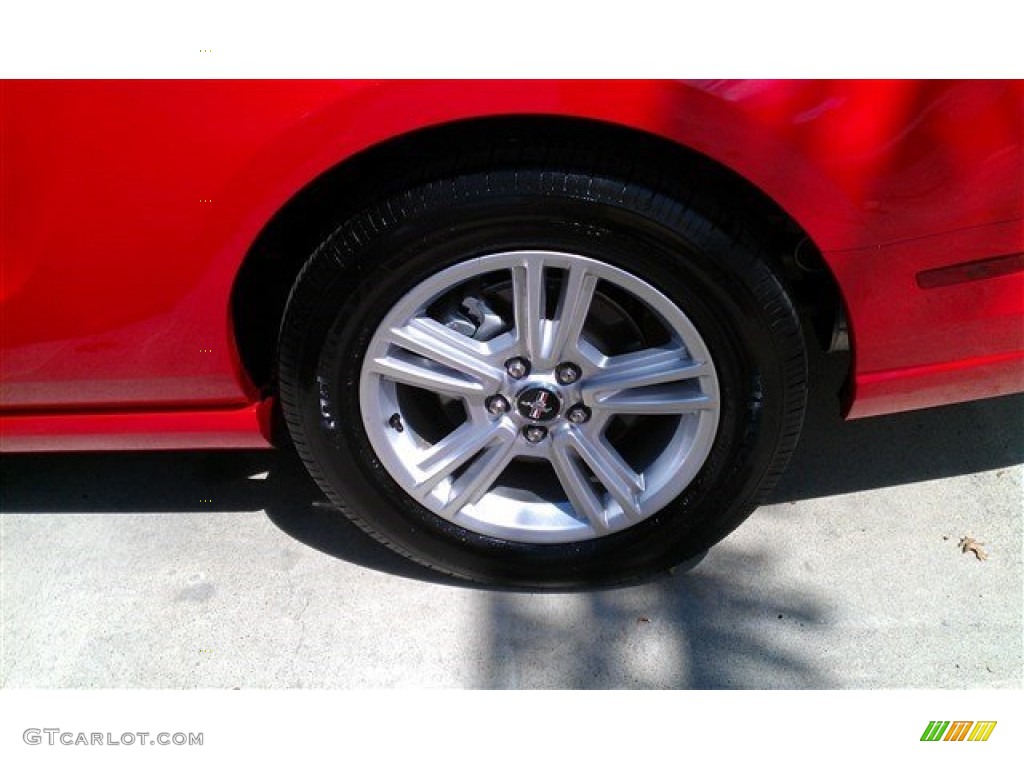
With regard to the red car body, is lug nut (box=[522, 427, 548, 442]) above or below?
below

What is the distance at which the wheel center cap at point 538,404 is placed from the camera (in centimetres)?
206

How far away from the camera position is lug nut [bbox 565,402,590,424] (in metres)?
2.10

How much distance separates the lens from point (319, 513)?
8.37 ft

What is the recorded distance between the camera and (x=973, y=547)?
7.74 feet

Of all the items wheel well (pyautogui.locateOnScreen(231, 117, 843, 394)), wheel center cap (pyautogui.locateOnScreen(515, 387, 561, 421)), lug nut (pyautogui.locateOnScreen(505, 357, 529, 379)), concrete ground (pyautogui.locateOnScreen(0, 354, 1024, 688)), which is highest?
wheel well (pyautogui.locateOnScreen(231, 117, 843, 394))

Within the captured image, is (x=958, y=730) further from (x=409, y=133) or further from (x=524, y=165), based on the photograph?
(x=409, y=133)

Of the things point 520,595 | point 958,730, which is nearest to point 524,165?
point 520,595

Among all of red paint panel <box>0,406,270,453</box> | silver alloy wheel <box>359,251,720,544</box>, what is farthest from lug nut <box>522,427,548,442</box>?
red paint panel <box>0,406,270,453</box>

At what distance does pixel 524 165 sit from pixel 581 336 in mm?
422

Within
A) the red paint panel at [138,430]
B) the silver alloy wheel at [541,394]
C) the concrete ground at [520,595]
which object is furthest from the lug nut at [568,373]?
the red paint panel at [138,430]

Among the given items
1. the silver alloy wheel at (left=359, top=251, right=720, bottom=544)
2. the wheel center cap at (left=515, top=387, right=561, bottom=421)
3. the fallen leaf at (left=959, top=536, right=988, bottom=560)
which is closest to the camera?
the silver alloy wheel at (left=359, top=251, right=720, bottom=544)

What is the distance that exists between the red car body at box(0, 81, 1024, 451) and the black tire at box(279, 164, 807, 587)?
131 mm

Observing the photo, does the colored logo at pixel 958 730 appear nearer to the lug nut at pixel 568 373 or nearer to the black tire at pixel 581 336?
the black tire at pixel 581 336

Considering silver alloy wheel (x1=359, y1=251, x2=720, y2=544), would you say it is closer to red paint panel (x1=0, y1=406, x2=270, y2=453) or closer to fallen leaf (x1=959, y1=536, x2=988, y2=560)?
red paint panel (x1=0, y1=406, x2=270, y2=453)
